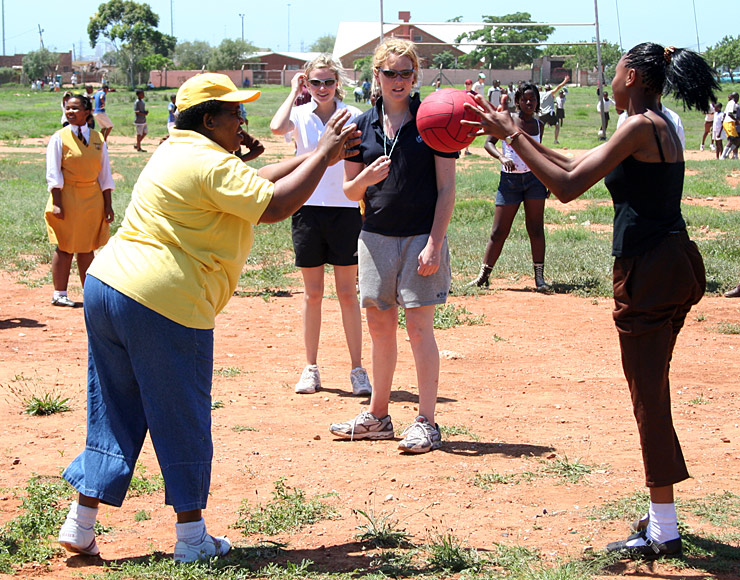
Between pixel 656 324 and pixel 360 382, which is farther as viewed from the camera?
pixel 360 382

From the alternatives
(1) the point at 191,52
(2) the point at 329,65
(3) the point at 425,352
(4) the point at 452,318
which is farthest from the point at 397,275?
(1) the point at 191,52

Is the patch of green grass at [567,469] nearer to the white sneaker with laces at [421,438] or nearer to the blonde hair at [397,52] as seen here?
the white sneaker with laces at [421,438]

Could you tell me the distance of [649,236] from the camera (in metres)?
3.88

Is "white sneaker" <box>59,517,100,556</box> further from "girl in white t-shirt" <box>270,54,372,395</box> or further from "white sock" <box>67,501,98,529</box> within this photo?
"girl in white t-shirt" <box>270,54,372,395</box>

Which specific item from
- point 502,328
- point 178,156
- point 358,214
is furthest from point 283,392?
point 178,156

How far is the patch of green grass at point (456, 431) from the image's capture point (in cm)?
571

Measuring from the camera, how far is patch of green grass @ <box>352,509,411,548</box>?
4.13 meters

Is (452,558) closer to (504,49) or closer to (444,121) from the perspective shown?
(444,121)

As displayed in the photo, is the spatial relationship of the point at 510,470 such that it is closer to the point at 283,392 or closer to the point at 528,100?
the point at 283,392

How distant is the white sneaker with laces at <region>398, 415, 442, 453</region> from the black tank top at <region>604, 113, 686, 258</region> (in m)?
1.92

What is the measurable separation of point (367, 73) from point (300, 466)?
67250 mm

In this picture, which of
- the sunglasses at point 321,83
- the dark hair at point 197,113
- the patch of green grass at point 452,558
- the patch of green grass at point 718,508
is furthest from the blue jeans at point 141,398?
the sunglasses at point 321,83

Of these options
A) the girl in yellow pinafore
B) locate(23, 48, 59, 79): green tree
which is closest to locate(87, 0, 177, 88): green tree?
locate(23, 48, 59, 79): green tree

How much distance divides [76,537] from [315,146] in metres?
3.68
